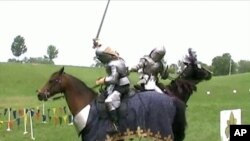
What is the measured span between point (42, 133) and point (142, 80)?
854 cm

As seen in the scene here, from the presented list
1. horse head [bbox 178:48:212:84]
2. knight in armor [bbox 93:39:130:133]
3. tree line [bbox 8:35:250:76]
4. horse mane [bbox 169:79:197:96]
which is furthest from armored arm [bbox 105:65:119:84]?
tree line [bbox 8:35:250:76]

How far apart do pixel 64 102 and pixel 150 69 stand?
1856 centimetres

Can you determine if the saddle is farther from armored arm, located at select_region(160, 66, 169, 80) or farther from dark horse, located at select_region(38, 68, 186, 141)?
armored arm, located at select_region(160, 66, 169, 80)

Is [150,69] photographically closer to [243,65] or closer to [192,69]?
[192,69]

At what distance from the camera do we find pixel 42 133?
18016 mm

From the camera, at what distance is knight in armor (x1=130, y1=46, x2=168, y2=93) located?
1016 centimetres

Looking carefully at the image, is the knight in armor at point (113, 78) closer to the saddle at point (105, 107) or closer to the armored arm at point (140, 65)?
the saddle at point (105, 107)

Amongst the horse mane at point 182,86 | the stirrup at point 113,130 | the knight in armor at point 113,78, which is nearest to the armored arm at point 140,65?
the horse mane at point 182,86

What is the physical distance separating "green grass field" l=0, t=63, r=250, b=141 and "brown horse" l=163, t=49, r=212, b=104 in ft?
19.9

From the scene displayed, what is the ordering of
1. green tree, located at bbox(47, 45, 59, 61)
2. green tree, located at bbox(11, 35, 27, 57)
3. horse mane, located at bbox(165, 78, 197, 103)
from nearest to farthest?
horse mane, located at bbox(165, 78, 197, 103), green tree, located at bbox(11, 35, 27, 57), green tree, located at bbox(47, 45, 59, 61)

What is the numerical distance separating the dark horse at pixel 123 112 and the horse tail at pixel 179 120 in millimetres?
40

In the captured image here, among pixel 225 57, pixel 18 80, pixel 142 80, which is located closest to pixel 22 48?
pixel 225 57

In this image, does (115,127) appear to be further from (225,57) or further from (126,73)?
(225,57)

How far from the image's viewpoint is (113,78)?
29.5 feet
